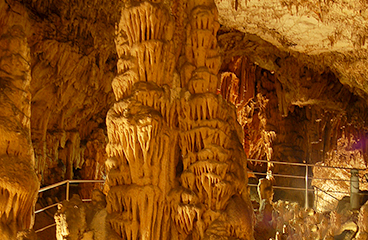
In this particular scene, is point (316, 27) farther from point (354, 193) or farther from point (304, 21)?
point (354, 193)

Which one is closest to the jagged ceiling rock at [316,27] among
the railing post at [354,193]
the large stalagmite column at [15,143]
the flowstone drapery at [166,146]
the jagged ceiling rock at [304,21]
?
the jagged ceiling rock at [304,21]

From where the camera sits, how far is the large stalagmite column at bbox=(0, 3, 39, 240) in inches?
147

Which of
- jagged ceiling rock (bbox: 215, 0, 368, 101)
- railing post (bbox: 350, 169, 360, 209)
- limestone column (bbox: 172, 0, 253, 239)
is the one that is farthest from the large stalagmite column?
railing post (bbox: 350, 169, 360, 209)

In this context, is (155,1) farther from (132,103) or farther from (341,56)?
(341,56)

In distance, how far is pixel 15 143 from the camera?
399cm

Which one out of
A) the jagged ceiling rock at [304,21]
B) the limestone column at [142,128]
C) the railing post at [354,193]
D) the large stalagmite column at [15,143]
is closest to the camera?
the limestone column at [142,128]

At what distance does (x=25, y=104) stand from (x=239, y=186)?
110 inches

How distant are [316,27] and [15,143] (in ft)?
16.9

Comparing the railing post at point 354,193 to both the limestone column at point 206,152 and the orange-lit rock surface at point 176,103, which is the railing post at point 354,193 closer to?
the orange-lit rock surface at point 176,103

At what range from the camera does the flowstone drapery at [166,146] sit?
3.29 m

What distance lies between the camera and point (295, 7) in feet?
19.0

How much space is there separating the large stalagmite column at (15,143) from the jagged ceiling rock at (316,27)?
3.48 m

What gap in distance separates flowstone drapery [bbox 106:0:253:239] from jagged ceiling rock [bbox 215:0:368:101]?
2.84m

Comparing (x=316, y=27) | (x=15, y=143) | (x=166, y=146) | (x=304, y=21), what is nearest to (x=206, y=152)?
(x=166, y=146)
